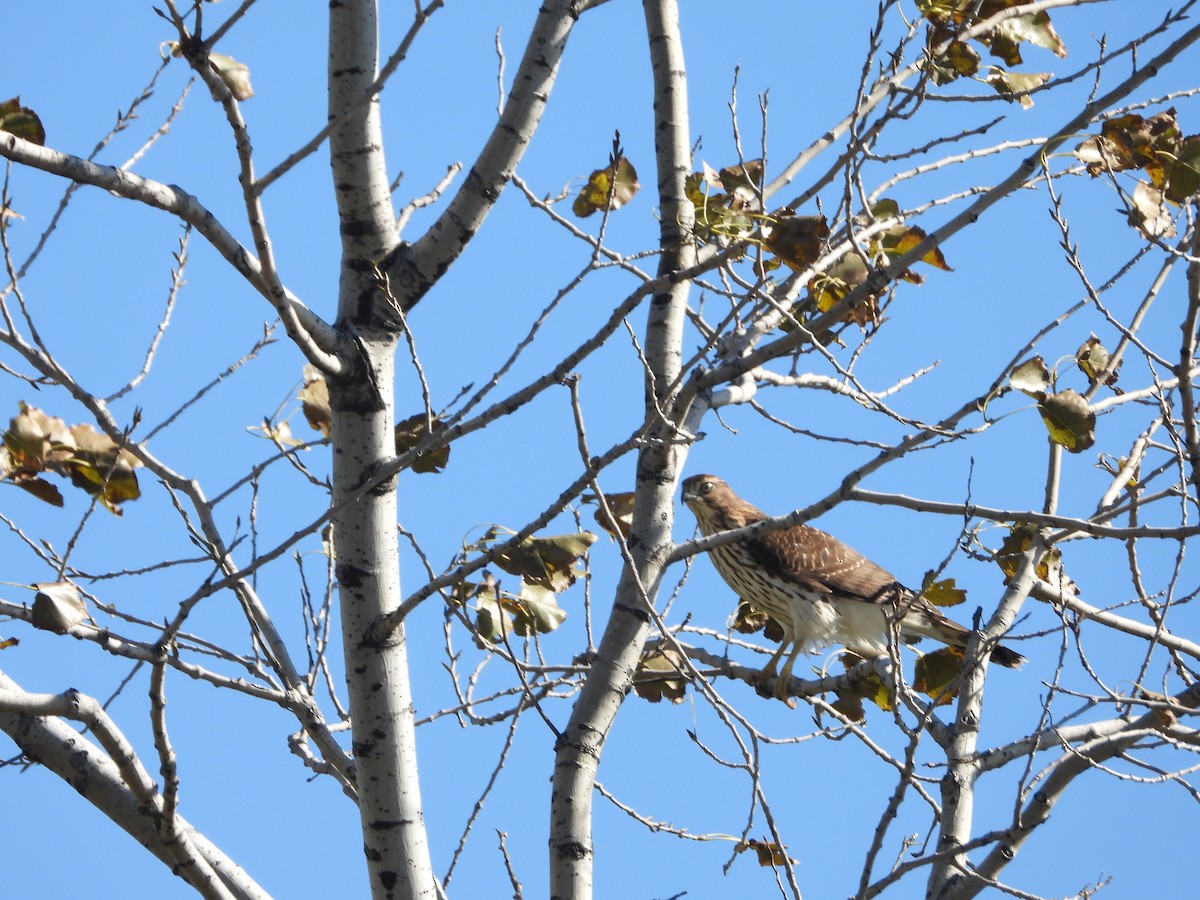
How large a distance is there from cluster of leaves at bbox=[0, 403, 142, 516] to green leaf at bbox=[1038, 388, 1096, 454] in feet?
6.58

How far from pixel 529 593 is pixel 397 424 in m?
0.52

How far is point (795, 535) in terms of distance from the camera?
18.0 ft

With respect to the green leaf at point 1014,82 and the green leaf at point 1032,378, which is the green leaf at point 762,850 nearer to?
the green leaf at point 1032,378

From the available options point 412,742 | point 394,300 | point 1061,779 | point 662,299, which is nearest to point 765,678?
point 1061,779

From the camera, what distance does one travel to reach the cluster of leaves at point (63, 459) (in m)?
2.57

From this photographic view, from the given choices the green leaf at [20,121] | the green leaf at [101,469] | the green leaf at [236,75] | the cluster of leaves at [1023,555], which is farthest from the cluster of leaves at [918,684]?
the green leaf at [20,121]

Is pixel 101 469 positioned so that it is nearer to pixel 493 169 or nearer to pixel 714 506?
pixel 493 169

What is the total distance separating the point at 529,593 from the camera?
307 cm

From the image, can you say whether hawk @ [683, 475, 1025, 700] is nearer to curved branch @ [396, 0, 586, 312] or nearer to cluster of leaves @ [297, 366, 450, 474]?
cluster of leaves @ [297, 366, 450, 474]

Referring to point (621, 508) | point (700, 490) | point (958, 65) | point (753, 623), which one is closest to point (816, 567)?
point (753, 623)

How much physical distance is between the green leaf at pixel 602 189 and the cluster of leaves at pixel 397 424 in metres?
1.03

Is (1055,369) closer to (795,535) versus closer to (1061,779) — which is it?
(1061,779)

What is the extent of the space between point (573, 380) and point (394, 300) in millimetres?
563

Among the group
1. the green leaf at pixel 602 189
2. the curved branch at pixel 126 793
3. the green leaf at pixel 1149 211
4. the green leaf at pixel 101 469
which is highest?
the green leaf at pixel 602 189
